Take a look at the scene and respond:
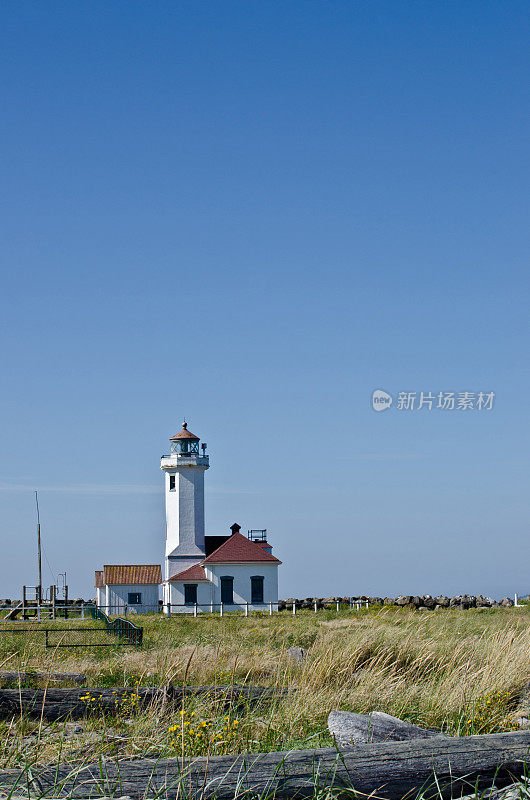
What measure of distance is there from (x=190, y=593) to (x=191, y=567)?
1625mm

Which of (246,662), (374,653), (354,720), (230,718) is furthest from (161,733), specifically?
(374,653)

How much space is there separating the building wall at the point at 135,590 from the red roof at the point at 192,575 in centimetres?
237

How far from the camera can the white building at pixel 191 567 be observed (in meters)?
48.6

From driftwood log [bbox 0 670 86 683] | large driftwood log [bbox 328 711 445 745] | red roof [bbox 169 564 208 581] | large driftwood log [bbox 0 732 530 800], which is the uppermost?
large driftwood log [bbox 0 732 530 800]

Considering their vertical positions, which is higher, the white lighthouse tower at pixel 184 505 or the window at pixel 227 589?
the white lighthouse tower at pixel 184 505

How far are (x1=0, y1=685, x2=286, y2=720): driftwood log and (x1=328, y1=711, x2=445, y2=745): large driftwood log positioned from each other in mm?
2066

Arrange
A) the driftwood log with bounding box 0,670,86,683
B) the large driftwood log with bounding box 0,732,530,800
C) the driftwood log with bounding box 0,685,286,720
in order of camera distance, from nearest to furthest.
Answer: the large driftwood log with bounding box 0,732,530,800, the driftwood log with bounding box 0,685,286,720, the driftwood log with bounding box 0,670,86,683

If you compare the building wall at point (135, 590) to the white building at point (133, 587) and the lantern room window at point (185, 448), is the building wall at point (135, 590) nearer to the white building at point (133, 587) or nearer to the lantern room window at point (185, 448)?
the white building at point (133, 587)

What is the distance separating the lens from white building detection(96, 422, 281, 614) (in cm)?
4862

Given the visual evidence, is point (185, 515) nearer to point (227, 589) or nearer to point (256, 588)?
point (227, 589)

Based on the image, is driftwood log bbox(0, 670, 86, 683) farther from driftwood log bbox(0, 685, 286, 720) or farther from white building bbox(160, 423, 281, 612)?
white building bbox(160, 423, 281, 612)

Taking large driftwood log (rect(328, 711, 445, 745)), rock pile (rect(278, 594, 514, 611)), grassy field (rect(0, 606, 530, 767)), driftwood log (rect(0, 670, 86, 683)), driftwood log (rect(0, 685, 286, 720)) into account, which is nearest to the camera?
large driftwood log (rect(328, 711, 445, 745))

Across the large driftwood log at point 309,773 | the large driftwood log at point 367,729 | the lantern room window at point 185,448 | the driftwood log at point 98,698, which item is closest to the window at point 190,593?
the lantern room window at point 185,448

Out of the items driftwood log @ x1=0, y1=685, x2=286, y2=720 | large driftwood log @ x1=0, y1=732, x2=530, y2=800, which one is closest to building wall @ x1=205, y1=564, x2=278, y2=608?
driftwood log @ x1=0, y1=685, x2=286, y2=720
